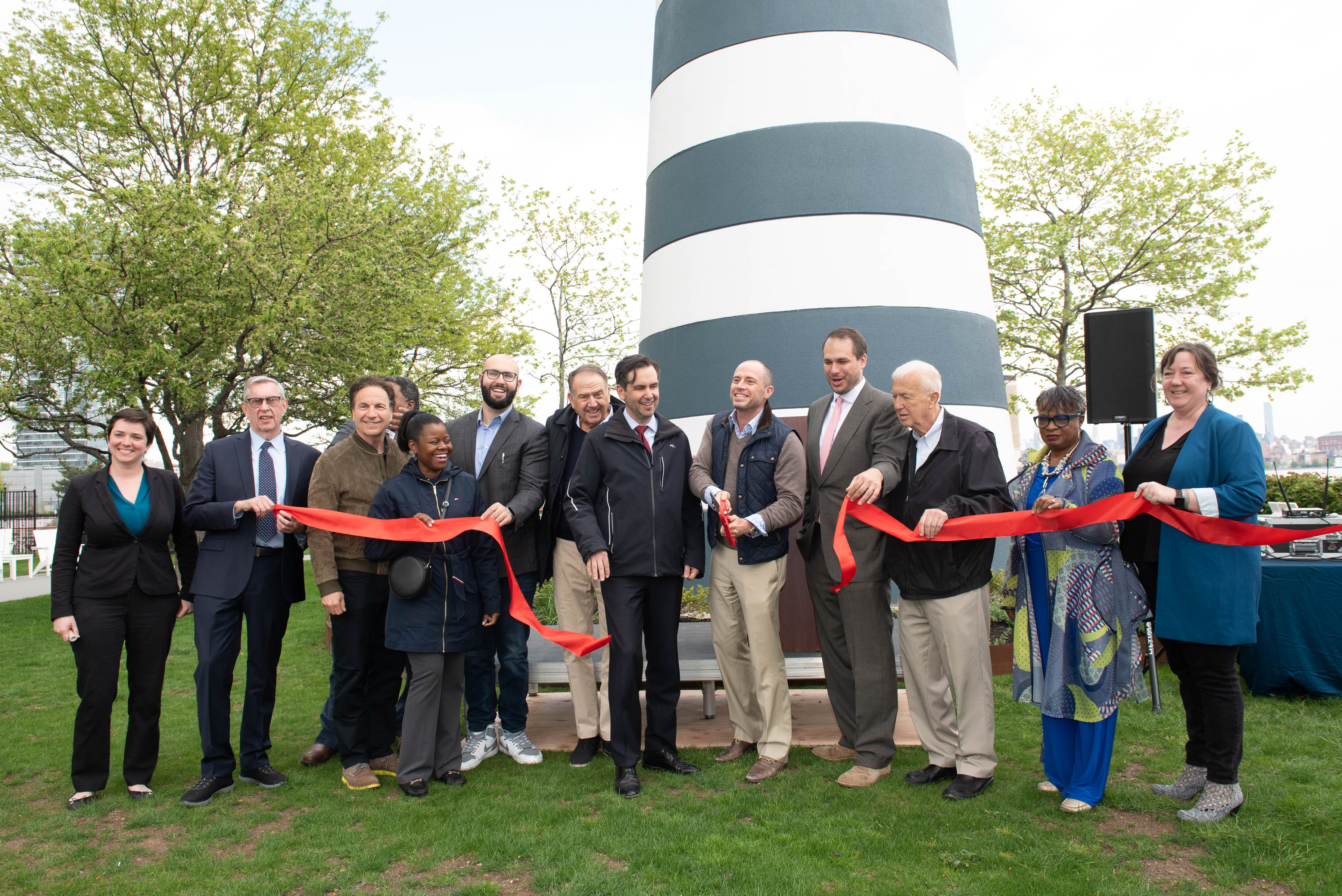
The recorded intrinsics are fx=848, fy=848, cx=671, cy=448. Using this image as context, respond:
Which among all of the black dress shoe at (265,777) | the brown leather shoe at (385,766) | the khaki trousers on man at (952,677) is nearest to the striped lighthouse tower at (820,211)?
the khaki trousers on man at (952,677)

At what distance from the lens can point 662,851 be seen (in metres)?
3.57

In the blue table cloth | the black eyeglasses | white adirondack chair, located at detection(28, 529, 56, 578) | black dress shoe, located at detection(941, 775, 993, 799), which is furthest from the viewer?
white adirondack chair, located at detection(28, 529, 56, 578)

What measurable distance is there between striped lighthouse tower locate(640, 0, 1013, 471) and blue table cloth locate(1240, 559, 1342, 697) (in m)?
2.74

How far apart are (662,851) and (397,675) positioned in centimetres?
199

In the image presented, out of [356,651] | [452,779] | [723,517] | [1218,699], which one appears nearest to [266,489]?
[356,651]

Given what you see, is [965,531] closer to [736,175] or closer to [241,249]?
[736,175]

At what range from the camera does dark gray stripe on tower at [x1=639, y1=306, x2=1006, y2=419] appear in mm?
7734

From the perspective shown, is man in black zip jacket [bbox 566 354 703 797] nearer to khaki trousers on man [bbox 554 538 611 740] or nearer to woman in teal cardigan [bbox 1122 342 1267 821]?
khaki trousers on man [bbox 554 538 611 740]

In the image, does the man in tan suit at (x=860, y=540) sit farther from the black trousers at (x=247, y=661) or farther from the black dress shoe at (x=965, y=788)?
the black trousers at (x=247, y=661)

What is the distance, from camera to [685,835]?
374 cm

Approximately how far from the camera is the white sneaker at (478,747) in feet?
15.6

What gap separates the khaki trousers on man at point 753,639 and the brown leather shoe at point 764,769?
1.0 inches

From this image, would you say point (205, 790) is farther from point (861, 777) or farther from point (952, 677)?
point (952, 677)

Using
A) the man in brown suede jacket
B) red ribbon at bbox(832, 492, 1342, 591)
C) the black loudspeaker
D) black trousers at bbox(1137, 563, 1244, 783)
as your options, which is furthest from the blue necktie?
the black loudspeaker
